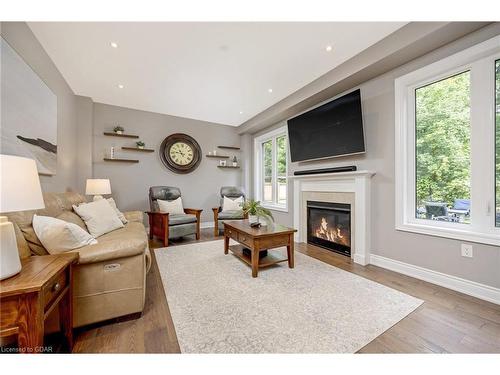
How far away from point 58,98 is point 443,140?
4.68 metres

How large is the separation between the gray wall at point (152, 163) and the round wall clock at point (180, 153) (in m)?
0.11

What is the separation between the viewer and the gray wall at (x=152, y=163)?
405 cm

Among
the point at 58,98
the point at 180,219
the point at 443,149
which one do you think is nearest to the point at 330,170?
the point at 443,149

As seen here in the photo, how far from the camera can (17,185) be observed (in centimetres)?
95

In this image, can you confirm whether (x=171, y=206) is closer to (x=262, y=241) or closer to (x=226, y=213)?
(x=226, y=213)

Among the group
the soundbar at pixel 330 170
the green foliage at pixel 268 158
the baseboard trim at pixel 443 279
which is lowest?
the baseboard trim at pixel 443 279

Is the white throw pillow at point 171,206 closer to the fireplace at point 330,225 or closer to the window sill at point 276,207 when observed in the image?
the window sill at point 276,207

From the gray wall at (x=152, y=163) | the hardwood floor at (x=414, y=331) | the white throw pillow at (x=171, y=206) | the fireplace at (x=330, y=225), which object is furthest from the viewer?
the gray wall at (x=152, y=163)

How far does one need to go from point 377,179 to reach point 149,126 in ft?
14.2

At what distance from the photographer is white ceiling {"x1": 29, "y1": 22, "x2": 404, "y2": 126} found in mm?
2039

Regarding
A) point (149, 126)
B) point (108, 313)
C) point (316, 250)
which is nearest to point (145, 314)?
point (108, 313)

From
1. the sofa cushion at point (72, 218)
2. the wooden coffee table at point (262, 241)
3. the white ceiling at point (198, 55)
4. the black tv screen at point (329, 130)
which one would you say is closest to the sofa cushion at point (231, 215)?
the wooden coffee table at point (262, 241)

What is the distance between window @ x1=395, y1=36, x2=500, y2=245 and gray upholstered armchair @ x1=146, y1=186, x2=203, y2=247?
10.2 ft
